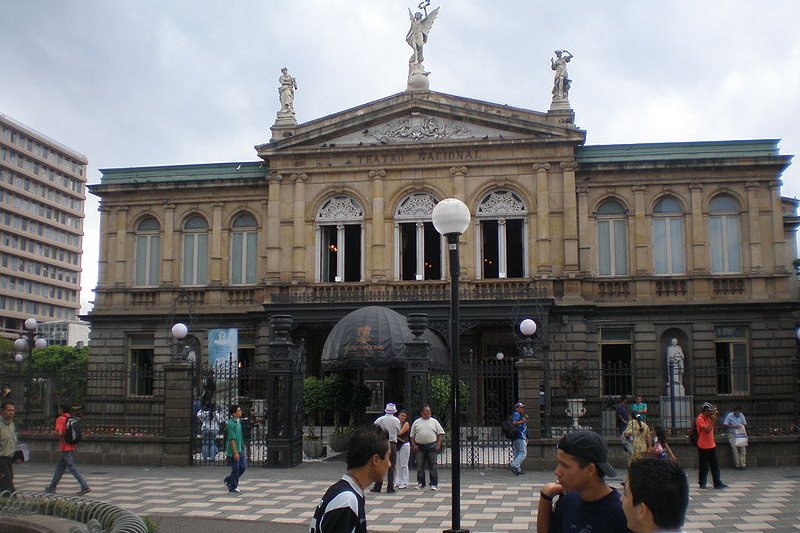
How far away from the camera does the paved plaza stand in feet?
45.9

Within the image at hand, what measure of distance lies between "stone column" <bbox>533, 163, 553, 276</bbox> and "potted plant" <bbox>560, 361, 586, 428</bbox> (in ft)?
13.6

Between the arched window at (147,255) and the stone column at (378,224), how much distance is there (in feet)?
33.6

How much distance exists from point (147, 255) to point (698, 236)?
2377cm

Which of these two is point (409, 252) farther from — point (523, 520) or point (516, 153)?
point (523, 520)

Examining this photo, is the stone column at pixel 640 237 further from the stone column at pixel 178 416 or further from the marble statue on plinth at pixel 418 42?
the stone column at pixel 178 416

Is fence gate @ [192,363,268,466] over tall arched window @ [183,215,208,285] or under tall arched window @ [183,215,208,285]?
under

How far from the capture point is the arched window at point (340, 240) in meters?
35.6

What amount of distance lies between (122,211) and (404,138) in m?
13.4

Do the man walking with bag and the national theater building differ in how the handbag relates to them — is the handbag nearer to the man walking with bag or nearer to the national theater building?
the man walking with bag

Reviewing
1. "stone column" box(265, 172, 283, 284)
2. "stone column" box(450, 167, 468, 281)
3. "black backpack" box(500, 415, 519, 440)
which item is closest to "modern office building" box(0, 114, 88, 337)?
"stone column" box(265, 172, 283, 284)

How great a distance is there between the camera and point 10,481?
1477 cm

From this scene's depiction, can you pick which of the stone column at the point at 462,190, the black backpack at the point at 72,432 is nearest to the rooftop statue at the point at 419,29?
the stone column at the point at 462,190

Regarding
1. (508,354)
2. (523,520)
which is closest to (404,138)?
(508,354)

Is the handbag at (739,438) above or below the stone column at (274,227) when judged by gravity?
below
